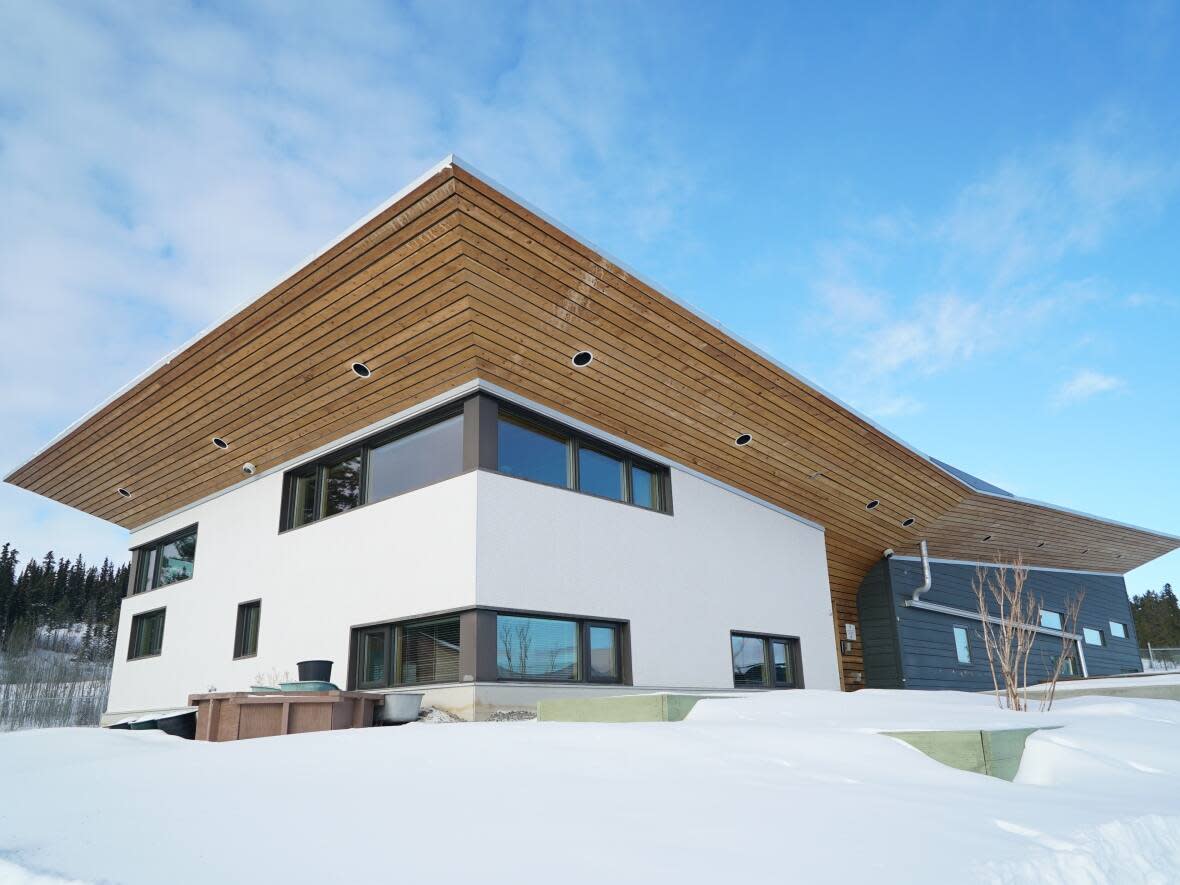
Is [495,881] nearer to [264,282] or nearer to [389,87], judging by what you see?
[264,282]

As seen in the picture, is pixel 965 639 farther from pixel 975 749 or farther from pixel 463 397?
pixel 975 749

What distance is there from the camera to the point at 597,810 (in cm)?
285

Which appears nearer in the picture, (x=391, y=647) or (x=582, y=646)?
(x=391, y=647)

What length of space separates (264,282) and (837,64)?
769 centimetres

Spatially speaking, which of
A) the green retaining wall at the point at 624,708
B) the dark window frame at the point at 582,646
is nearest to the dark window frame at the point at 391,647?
the dark window frame at the point at 582,646

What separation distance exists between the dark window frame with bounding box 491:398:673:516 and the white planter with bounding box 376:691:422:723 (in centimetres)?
238

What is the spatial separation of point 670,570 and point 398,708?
13.2 ft

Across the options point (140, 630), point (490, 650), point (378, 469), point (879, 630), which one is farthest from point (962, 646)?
point (140, 630)

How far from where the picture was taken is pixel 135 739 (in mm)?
5863

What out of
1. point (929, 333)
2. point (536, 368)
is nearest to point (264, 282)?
point (536, 368)

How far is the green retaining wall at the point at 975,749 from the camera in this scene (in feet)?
12.5

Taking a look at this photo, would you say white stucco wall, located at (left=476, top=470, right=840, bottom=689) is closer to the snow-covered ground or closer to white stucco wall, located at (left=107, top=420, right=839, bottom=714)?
white stucco wall, located at (left=107, top=420, right=839, bottom=714)

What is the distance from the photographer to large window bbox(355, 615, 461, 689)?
808cm

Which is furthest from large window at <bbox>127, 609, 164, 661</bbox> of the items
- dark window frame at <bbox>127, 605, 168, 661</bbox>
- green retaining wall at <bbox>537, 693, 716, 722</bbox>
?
green retaining wall at <bbox>537, 693, 716, 722</bbox>
